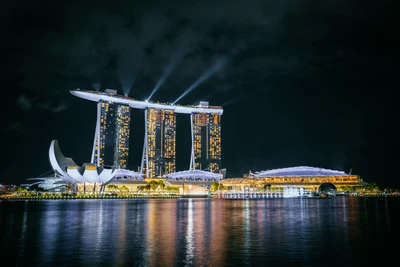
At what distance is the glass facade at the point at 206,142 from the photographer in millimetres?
170875

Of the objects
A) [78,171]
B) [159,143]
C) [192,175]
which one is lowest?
[78,171]

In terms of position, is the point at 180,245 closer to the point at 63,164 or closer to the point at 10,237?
the point at 10,237

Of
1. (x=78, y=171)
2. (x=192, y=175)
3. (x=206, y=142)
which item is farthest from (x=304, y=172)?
(x=78, y=171)

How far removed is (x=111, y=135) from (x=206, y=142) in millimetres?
46232

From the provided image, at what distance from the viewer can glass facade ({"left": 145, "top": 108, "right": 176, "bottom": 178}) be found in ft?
534

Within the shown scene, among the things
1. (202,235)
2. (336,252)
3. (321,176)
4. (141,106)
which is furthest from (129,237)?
(141,106)

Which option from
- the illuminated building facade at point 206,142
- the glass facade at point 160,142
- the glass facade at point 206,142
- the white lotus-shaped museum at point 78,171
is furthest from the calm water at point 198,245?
the glass facade at point 206,142

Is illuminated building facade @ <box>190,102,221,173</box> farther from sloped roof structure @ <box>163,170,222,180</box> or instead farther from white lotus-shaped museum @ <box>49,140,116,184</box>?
white lotus-shaped museum @ <box>49,140,116,184</box>

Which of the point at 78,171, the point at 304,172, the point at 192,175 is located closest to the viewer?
the point at 78,171

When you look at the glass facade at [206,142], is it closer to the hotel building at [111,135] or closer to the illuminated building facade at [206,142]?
the illuminated building facade at [206,142]

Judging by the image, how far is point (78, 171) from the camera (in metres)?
106

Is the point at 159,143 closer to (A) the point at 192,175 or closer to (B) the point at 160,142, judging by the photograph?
(B) the point at 160,142

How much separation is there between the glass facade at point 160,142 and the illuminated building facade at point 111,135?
1121cm

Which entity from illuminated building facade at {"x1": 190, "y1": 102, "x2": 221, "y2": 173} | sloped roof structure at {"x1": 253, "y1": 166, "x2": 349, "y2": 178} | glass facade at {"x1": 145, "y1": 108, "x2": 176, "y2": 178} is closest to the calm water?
sloped roof structure at {"x1": 253, "y1": 166, "x2": 349, "y2": 178}
